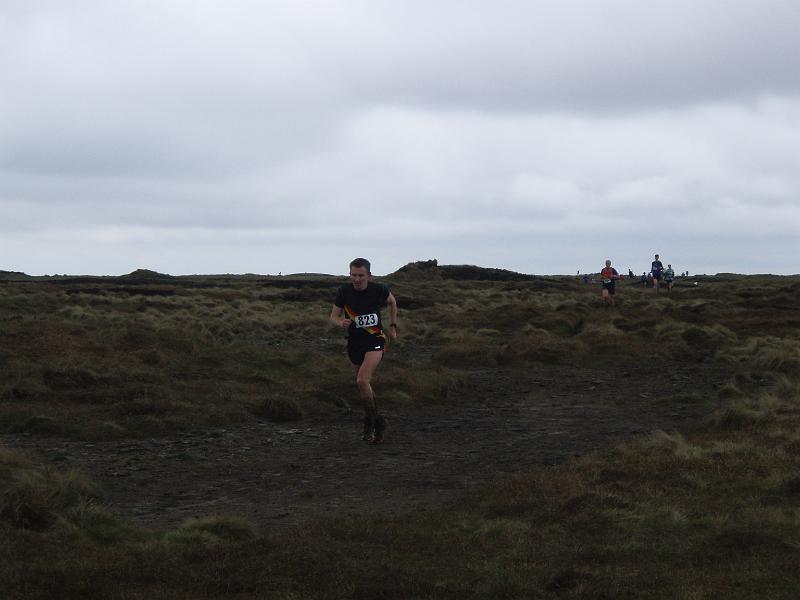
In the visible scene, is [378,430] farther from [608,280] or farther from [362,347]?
[608,280]

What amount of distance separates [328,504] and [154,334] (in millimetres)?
14085

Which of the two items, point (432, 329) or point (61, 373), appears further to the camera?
point (432, 329)

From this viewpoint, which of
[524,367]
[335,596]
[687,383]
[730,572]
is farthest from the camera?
[524,367]

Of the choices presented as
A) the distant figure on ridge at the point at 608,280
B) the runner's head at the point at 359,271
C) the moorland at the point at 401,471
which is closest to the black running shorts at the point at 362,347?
the runner's head at the point at 359,271

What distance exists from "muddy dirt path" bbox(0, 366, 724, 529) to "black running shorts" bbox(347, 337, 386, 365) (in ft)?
3.50

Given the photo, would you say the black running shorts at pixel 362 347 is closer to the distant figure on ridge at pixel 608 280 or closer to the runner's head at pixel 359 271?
the runner's head at pixel 359 271

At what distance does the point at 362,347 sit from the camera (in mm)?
11852

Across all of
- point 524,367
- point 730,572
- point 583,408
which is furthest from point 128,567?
point 524,367

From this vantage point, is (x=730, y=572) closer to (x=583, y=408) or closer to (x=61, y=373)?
(x=583, y=408)

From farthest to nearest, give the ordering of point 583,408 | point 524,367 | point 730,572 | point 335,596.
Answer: point 524,367 < point 583,408 < point 730,572 < point 335,596

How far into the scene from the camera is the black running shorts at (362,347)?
11.8 meters

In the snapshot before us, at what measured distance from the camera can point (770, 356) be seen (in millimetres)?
18953

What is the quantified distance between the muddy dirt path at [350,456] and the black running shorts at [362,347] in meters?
1.07

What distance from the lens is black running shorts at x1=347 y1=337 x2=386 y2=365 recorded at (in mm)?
11828
